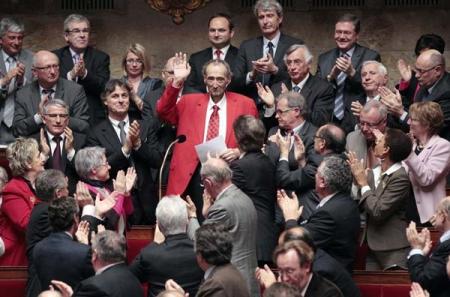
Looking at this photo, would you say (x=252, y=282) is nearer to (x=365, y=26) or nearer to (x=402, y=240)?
(x=402, y=240)

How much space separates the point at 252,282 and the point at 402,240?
1326mm

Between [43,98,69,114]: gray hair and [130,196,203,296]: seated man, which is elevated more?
[43,98,69,114]: gray hair

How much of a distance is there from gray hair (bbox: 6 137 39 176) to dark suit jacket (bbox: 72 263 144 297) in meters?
2.04

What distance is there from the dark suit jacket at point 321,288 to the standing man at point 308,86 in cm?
378

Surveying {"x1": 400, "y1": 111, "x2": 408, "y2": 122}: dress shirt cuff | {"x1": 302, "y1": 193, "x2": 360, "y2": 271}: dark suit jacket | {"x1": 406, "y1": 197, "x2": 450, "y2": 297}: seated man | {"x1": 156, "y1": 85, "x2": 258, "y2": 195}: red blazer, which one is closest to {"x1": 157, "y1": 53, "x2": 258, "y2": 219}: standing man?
{"x1": 156, "y1": 85, "x2": 258, "y2": 195}: red blazer

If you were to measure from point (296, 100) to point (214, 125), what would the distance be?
38.3 inches

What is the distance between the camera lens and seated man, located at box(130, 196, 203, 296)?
12.4 m

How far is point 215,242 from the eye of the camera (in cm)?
1180

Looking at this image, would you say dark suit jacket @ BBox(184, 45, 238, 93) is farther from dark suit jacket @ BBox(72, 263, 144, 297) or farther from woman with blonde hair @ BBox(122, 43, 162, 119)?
dark suit jacket @ BBox(72, 263, 144, 297)

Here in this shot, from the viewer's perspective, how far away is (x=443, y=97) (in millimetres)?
15320

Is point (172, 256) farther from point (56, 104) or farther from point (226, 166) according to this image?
point (56, 104)

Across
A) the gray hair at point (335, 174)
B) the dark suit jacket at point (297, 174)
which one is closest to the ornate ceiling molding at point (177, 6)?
the dark suit jacket at point (297, 174)

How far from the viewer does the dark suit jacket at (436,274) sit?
40.4ft

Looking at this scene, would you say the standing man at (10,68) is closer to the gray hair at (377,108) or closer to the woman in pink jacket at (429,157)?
the gray hair at (377,108)
